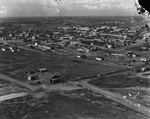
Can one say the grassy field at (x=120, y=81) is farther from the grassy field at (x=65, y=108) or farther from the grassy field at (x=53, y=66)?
the grassy field at (x=65, y=108)

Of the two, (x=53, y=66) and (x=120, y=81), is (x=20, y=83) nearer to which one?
(x=53, y=66)

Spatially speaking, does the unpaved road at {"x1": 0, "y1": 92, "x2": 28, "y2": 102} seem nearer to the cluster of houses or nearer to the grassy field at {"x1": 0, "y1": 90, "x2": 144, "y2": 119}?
the grassy field at {"x1": 0, "y1": 90, "x2": 144, "y2": 119}

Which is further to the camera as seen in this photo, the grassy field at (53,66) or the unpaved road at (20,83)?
the grassy field at (53,66)

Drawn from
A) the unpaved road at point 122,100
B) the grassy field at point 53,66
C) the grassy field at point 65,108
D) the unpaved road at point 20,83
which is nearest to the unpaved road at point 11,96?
the grassy field at point 65,108

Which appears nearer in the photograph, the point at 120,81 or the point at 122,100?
the point at 122,100

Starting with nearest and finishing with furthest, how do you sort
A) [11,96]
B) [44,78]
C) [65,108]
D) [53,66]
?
[65,108] < [11,96] < [44,78] < [53,66]

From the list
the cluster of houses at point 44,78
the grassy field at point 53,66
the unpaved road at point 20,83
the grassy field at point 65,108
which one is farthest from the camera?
the grassy field at point 53,66

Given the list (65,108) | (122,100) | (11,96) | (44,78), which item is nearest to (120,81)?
(122,100)

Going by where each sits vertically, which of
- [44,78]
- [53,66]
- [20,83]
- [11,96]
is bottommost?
[53,66]

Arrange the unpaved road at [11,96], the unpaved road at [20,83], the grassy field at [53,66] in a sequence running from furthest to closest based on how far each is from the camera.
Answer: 1. the grassy field at [53,66]
2. the unpaved road at [20,83]
3. the unpaved road at [11,96]
